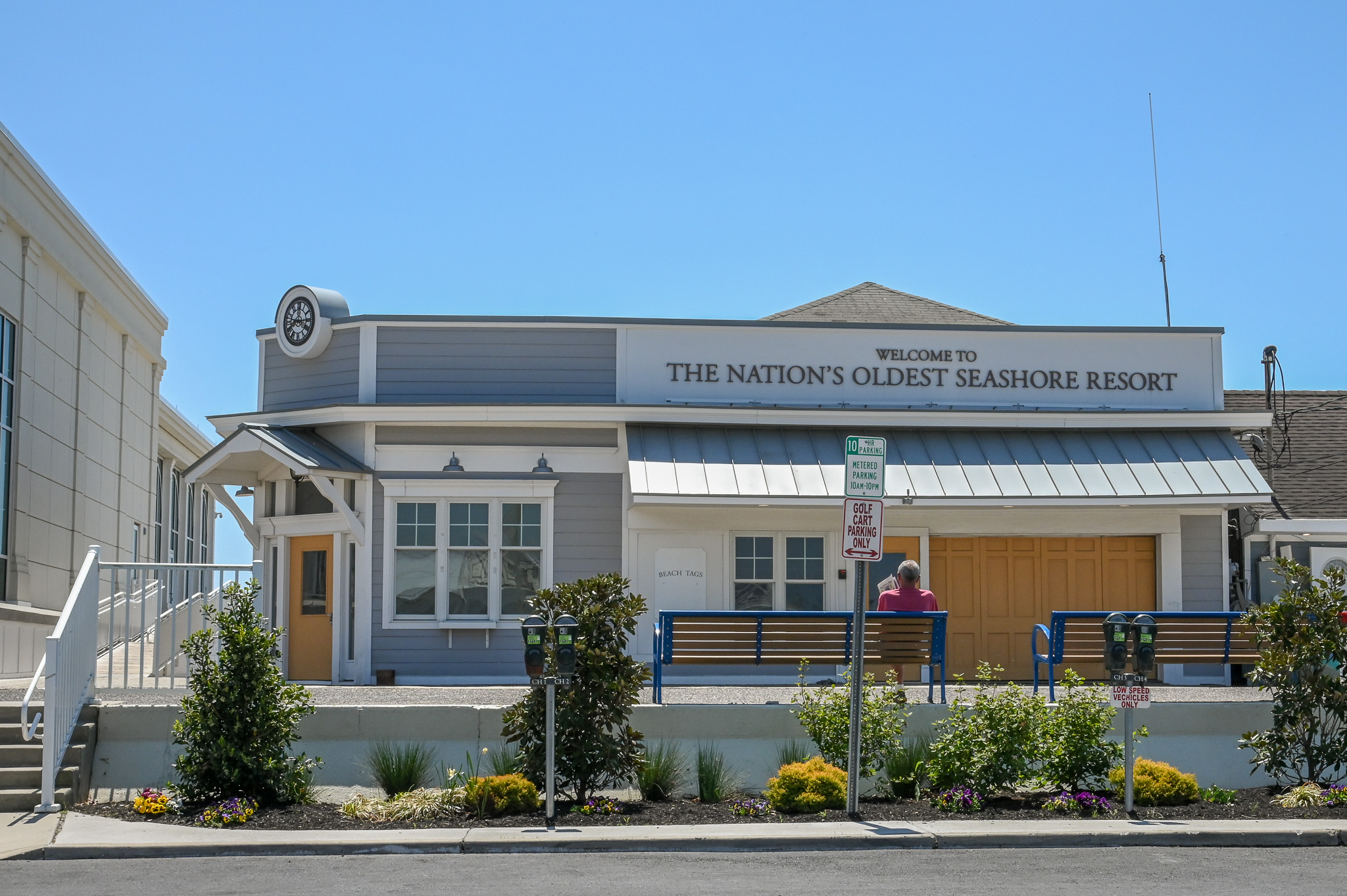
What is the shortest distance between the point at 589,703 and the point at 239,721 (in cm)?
263

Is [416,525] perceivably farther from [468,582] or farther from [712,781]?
[712,781]

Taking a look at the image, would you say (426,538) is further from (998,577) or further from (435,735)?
(998,577)

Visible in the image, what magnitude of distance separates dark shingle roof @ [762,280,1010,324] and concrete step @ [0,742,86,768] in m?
12.7

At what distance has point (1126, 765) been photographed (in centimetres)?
1002

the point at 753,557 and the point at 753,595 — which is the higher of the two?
the point at 753,557

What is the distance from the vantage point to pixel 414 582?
55.4ft

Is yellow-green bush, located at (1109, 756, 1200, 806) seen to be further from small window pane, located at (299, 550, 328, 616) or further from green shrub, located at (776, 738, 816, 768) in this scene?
small window pane, located at (299, 550, 328, 616)

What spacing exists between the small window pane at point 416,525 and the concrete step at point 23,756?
6393 mm

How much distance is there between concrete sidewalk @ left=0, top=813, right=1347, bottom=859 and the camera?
8930mm

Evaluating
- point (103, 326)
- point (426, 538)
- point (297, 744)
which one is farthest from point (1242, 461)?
point (103, 326)

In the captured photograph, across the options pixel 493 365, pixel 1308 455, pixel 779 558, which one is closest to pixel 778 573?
pixel 779 558

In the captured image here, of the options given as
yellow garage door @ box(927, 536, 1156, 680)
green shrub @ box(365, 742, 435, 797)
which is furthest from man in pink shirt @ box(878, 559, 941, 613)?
green shrub @ box(365, 742, 435, 797)

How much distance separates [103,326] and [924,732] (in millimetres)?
19210

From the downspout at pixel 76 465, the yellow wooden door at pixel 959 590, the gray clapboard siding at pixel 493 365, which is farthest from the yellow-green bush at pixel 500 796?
the downspout at pixel 76 465
